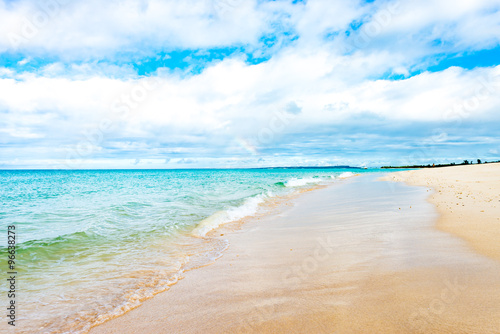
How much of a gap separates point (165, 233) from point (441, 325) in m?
9.21

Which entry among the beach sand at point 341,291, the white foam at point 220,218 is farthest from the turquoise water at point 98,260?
the beach sand at point 341,291

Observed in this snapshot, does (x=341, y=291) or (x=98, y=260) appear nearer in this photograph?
(x=341, y=291)

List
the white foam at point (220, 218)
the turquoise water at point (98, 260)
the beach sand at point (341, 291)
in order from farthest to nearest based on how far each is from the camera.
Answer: the white foam at point (220, 218) → the turquoise water at point (98, 260) → the beach sand at point (341, 291)

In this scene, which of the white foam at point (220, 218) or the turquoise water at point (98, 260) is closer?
the turquoise water at point (98, 260)

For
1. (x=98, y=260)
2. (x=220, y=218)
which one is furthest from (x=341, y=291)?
(x=220, y=218)

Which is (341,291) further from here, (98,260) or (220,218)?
(220,218)

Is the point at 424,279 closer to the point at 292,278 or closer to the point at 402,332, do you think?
the point at 402,332

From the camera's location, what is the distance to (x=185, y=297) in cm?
490

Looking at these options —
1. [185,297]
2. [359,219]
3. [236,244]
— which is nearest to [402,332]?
[185,297]

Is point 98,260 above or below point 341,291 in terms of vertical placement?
below

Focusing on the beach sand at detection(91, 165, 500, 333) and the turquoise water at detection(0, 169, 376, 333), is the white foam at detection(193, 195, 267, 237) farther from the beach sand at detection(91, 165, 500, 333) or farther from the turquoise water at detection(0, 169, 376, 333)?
the beach sand at detection(91, 165, 500, 333)

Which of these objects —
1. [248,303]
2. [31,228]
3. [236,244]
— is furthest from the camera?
[31,228]

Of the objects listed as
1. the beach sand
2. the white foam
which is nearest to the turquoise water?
the white foam

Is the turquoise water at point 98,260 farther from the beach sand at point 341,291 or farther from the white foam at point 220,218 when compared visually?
the beach sand at point 341,291
